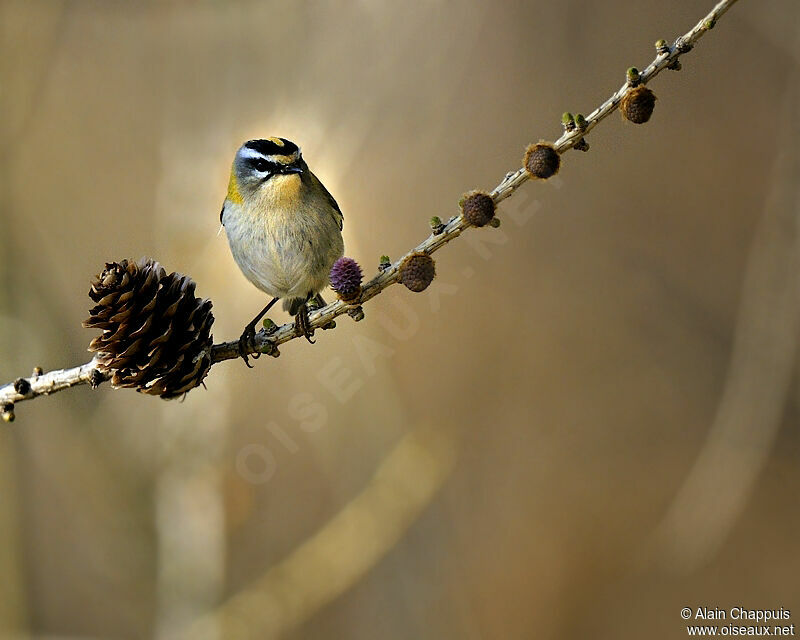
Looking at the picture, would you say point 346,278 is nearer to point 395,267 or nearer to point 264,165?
point 395,267

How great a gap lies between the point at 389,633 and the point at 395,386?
1.88 feet

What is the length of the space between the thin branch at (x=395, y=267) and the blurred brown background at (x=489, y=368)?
3.33 ft

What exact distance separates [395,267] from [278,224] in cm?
43

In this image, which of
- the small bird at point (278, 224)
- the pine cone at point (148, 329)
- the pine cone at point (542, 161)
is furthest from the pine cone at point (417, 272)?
the small bird at point (278, 224)

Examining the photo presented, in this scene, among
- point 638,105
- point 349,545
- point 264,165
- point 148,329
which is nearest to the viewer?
point 638,105

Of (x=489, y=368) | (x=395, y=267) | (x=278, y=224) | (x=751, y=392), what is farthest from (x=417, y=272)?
(x=751, y=392)

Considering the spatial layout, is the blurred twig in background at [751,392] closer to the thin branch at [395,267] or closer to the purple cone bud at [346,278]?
the thin branch at [395,267]

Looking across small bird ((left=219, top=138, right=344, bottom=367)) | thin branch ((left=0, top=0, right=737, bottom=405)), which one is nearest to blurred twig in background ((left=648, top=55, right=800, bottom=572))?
small bird ((left=219, top=138, right=344, bottom=367))

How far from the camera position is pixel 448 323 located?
2.02 metres

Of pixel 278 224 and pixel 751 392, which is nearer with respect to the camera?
pixel 278 224

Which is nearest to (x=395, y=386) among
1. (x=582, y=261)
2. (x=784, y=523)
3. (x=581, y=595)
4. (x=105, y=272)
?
(x=582, y=261)

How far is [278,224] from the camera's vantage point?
1.19 meters

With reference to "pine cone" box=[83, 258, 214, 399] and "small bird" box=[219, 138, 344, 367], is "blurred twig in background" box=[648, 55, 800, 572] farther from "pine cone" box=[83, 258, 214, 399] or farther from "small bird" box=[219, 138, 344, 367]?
"pine cone" box=[83, 258, 214, 399]

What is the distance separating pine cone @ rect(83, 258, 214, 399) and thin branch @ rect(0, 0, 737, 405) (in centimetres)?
4
